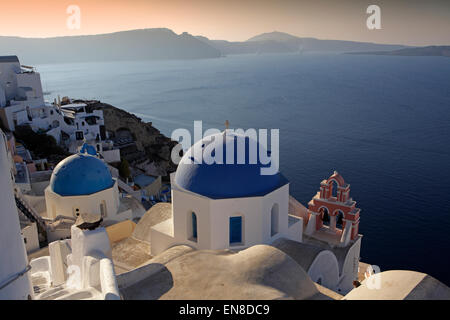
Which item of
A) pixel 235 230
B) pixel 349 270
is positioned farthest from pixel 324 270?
pixel 349 270

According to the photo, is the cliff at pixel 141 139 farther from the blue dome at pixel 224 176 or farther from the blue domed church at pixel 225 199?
the blue dome at pixel 224 176

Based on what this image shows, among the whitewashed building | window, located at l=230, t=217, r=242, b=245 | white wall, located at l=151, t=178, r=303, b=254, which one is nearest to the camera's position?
white wall, located at l=151, t=178, r=303, b=254

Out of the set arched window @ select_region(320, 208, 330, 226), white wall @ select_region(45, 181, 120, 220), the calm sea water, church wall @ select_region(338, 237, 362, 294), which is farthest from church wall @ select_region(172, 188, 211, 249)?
the calm sea water

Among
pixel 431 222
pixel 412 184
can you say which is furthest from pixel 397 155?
pixel 431 222

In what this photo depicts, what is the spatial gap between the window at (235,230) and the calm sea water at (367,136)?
15.8 m

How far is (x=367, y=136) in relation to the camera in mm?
44938

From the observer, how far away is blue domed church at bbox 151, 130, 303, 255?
9.58 m

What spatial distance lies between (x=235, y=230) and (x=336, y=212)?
5659 mm

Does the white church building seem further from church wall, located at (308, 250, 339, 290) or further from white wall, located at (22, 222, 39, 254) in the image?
church wall, located at (308, 250, 339, 290)

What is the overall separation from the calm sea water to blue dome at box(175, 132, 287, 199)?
16238 millimetres

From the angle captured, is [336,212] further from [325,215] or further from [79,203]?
[325,215]

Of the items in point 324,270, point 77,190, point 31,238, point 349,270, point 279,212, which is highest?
point 279,212

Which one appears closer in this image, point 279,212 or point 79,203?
point 279,212

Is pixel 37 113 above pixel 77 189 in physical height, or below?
above
